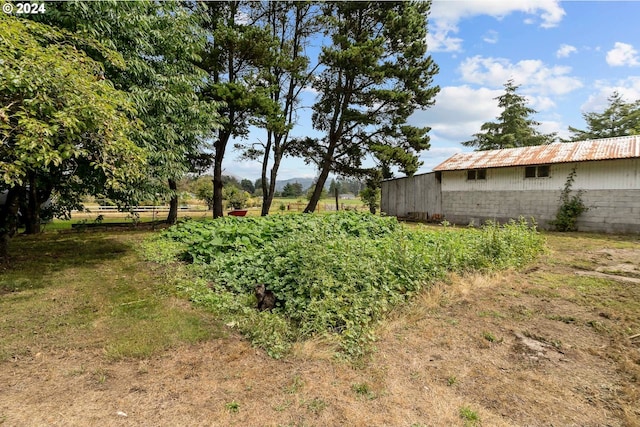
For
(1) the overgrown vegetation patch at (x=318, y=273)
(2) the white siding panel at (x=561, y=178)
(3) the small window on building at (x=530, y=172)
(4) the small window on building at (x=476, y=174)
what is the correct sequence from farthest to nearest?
(4) the small window on building at (x=476, y=174)
(3) the small window on building at (x=530, y=172)
(2) the white siding panel at (x=561, y=178)
(1) the overgrown vegetation patch at (x=318, y=273)

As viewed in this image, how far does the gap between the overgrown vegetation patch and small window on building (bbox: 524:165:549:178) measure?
7.28m

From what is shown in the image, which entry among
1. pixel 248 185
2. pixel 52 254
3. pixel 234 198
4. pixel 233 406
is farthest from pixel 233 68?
pixel 248 185

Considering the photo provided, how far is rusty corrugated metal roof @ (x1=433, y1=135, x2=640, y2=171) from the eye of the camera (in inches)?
A: 422

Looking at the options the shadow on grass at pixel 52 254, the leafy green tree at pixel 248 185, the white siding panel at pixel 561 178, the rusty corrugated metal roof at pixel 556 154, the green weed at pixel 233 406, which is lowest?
the green weed at pixel 233 406

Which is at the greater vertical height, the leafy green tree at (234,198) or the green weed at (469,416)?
the leafy green tree at (234,198)

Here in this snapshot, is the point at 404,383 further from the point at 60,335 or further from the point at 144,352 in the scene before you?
the point at 60,335

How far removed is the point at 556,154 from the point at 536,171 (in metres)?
0.94

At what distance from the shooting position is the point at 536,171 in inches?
490

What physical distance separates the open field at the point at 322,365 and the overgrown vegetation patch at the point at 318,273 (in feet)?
0.69

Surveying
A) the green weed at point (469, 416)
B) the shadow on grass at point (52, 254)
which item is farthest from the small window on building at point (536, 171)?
the shadow on grass at point (52, 254)

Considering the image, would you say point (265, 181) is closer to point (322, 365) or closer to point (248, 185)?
point (322, 365)

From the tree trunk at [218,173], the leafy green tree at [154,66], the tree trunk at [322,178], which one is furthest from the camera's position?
the tree trunk at [322,178]

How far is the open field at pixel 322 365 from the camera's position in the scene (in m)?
2.13

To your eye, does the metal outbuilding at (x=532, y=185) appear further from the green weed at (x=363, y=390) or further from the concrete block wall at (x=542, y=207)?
the green weed at (x=363, y=390)
